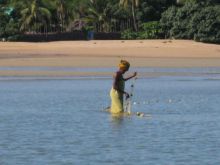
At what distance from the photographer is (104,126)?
1903 cm

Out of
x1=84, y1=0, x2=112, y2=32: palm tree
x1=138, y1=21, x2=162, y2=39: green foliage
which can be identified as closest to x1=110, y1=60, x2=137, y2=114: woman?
x1=138, y1=21, x2=162, y2=39: green foliage

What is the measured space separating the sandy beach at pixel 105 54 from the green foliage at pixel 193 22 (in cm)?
224

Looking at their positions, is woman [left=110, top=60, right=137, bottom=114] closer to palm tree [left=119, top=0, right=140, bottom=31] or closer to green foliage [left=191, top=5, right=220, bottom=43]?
green foliage [left=191, top=5, right=220, bottom=43]

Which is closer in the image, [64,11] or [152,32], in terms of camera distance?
[152,32]

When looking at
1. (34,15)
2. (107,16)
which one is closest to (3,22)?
(34,15)

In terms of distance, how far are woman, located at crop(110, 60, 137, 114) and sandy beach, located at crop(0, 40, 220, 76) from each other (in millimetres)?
Answer: 15948

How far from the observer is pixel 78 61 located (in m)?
44.9

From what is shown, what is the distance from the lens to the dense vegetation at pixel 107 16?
214ft

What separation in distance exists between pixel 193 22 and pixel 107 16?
35.3ft

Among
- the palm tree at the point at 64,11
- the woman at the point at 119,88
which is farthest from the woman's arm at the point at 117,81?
the palm tree at the point at 64,11

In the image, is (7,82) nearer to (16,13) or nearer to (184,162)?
(184,162)

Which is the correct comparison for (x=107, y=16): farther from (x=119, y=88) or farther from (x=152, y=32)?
(x=119, y=88)

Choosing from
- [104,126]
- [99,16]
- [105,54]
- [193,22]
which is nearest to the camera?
[104,126]

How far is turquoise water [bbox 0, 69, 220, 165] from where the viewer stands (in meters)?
14.5
